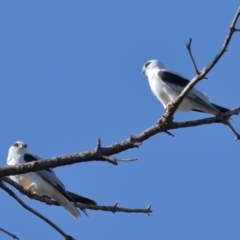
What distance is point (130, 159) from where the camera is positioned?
14.1 feet

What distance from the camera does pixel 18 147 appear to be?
37.0 ft

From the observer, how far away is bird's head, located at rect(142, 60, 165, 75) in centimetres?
1129

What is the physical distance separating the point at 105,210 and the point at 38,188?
453 cm

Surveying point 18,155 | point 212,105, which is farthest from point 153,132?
point 18,155

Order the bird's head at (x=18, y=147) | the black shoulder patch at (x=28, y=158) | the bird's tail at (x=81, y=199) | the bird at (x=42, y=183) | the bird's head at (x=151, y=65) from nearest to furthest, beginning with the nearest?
the bird's tail at (x=81, y=199)
the bird at (x=42, y=183)
the black shoulder patch at (x=28, y=158)
the bird's head at (x=18, y=147)
the bird's head at (x=151, y=65)

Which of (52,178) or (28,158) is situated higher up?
(28,158)

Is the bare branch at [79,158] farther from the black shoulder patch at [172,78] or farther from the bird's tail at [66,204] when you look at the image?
the black shoulder patch at [172,78]

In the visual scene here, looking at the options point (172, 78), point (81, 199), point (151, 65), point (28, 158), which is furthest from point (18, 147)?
point (81, 199)

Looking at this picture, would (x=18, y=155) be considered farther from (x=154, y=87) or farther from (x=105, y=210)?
(x=105, y=210)

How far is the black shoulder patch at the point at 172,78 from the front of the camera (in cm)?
944

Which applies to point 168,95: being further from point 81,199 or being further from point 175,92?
point 81,199

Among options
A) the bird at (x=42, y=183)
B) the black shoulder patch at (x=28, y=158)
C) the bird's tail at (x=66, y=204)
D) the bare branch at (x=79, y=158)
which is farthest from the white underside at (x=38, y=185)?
the bare branch at (x=79, y=158)

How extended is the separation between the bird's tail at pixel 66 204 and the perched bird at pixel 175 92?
68.0 inches

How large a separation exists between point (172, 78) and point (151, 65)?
6.06ft
